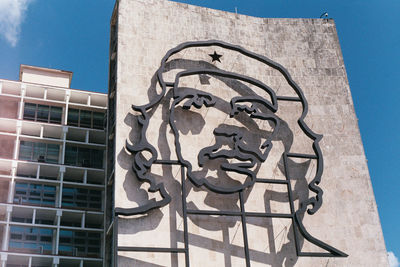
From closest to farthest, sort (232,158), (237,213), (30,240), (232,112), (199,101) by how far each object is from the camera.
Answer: (237,213), (232,158), (199,101), (232,112), (30,240)

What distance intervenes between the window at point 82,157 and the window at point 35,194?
258 centimetres

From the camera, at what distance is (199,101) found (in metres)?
22.6

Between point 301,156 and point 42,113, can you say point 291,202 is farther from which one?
point 42,113

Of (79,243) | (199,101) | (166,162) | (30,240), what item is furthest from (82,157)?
(166,162)

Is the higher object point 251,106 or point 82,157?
point 82,157

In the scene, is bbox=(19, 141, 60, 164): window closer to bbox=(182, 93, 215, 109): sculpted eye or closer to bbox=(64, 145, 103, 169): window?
bbox=(64, 145, 103, 169): window

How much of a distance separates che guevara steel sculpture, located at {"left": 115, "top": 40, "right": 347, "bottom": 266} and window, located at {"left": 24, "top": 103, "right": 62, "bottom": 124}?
2041cm

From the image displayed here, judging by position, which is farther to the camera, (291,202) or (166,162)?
(291,202)

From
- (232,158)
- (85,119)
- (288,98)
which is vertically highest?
(85,119)

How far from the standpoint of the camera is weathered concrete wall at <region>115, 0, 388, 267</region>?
20.3 metres

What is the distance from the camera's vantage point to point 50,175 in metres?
39.9

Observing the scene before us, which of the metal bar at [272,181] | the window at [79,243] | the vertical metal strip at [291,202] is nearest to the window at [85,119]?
the window at [79,243]

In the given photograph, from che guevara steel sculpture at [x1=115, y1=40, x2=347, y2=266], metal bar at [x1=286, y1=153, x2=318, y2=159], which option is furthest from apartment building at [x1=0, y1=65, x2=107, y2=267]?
metal bar at [x1=286, y1=153, x2=318, y2=159]

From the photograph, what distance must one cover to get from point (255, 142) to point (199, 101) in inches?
118
